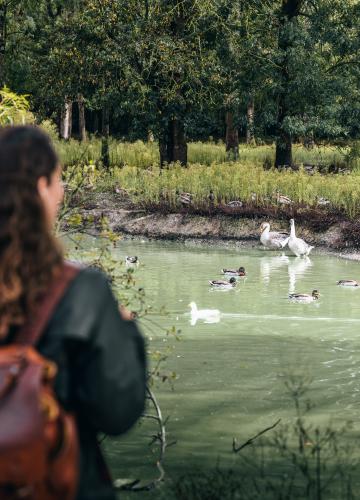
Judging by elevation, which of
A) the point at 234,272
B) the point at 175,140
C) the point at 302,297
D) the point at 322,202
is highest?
the point at 175,140

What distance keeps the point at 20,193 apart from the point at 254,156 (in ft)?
123

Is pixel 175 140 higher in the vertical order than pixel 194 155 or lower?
higher

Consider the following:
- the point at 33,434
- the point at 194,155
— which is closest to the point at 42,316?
the point at 33,434

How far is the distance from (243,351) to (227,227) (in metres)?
14.3

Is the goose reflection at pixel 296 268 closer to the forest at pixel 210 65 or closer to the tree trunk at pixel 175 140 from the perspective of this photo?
the forest at pixel 210 65

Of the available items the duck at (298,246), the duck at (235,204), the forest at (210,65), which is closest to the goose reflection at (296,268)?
the duck at (298,246)

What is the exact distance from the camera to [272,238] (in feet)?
89.6

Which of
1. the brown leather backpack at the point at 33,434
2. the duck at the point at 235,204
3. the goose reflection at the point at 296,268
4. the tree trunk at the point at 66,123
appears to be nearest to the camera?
the brown leather backpack at the point at 33,434

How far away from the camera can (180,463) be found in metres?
9.51

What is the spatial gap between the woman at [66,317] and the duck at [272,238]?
2379cm

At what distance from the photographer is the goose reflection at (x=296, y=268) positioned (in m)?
22.7

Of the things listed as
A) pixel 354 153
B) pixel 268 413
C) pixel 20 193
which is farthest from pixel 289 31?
pixel 20 193

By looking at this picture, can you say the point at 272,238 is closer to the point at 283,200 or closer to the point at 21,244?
the point at 283,200

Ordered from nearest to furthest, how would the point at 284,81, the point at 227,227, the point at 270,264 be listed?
1. the point at 270,264
2. the point at 227,227
3. the point at 284,81
